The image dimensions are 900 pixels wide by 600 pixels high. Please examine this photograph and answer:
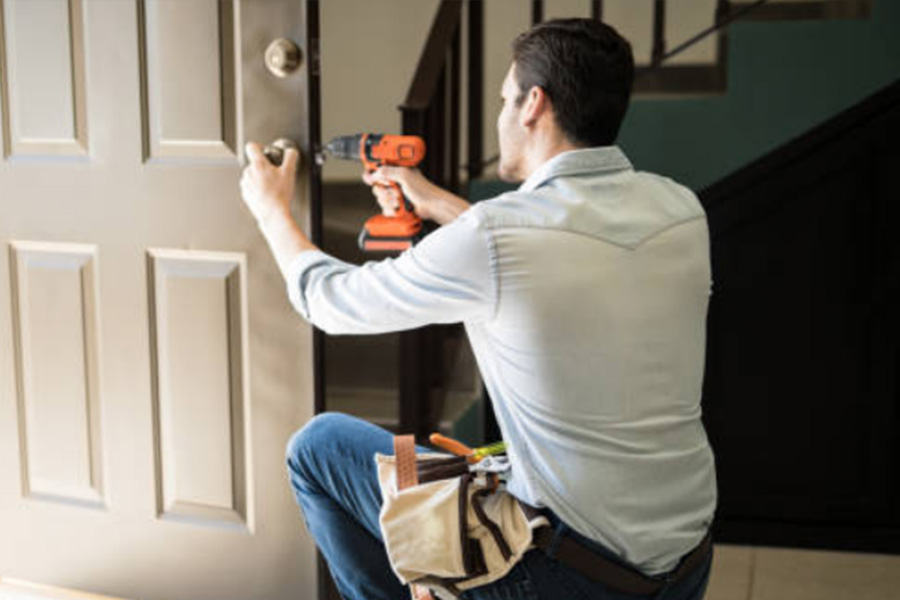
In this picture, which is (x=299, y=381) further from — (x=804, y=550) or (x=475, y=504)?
(x=804, y=550)

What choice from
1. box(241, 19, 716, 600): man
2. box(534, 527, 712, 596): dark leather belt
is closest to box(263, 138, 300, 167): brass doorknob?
box(241, 19, 716, 600): man

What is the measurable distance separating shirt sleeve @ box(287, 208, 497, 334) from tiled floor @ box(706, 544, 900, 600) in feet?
4.93

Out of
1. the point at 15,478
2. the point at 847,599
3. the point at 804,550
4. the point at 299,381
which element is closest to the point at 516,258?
the point at 299,381

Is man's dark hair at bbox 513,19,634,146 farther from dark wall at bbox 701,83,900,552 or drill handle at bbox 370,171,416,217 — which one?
dark wall at bbox 701,83,900,552

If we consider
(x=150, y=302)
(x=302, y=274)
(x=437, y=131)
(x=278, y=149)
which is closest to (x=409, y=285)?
(x=302, y=274)

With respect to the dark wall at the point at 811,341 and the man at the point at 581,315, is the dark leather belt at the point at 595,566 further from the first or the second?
the dark wall at the point at 811,341

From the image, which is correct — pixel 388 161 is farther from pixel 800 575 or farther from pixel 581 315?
pixel 800 575

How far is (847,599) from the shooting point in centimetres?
276

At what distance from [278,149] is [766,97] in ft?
6.38

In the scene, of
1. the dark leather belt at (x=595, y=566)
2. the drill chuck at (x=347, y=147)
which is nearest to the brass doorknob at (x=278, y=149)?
the drill chuck at (x=347, y=147)

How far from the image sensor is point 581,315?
1.52 metres

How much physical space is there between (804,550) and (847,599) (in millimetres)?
360

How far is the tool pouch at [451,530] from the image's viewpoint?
161 cm

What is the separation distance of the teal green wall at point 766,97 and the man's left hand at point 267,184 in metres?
1.74
